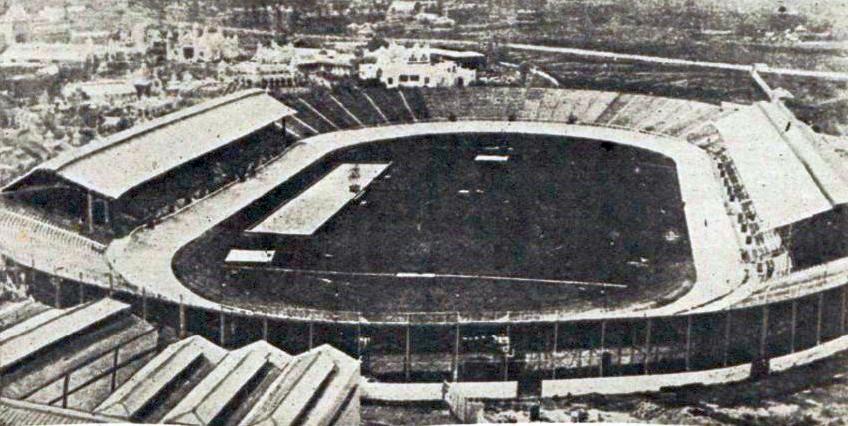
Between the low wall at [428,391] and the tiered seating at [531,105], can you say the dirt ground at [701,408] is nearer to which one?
the low wall at [428,391]

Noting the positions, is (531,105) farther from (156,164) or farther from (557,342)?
(557,342)

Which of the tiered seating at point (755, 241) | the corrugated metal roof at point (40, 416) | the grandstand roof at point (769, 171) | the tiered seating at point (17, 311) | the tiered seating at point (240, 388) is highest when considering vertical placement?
the grandstand roof at point (769, 171)

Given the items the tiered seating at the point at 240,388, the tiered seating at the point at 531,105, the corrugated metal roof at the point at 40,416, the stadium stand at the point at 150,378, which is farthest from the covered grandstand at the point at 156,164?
the tiered seating at the point at 531,105

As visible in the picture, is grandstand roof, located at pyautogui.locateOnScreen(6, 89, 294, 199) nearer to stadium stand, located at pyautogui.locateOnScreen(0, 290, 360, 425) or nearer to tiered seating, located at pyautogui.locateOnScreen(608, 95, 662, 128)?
stadium stand, located at pyautogui.locateOnScreen(0, 290, 360, 425)

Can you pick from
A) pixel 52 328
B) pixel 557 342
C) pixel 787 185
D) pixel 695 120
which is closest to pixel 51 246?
pixel 52 328

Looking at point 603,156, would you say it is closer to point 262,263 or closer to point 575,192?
point 575,192
